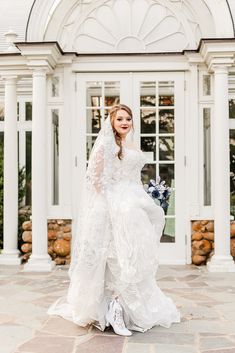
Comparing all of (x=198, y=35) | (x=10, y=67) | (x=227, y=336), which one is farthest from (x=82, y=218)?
(x=198, y=35)

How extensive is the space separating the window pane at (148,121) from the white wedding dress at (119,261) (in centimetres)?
338

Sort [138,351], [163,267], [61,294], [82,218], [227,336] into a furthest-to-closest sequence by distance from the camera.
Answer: [163,267]
[61,294]
[82,218]
[227,336]
[138,351]

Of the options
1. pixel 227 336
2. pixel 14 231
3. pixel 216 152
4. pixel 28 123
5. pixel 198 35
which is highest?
pixel 198 35

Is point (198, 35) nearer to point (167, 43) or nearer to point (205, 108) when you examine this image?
point (167, 43)

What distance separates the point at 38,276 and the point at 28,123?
2692 mm

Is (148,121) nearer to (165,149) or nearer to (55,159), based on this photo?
(165,149)

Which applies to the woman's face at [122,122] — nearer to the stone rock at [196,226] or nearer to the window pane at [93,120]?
the window pane at [93,120]

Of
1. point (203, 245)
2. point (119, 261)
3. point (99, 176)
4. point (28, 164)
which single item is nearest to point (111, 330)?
point (119, 261)

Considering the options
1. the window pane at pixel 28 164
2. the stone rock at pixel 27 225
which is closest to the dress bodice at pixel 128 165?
the stone rock at pixel 27 225

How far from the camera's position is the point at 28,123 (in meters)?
8.42

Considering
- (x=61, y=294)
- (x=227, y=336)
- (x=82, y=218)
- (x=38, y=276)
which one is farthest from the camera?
(x=38, y=276)

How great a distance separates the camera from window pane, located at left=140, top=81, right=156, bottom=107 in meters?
7.80

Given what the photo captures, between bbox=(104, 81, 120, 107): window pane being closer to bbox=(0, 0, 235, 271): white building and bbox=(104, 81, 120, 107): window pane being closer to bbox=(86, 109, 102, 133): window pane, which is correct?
bbox=(0, 0, 235, 271): white building

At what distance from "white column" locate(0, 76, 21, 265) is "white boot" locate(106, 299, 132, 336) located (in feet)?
12.0
